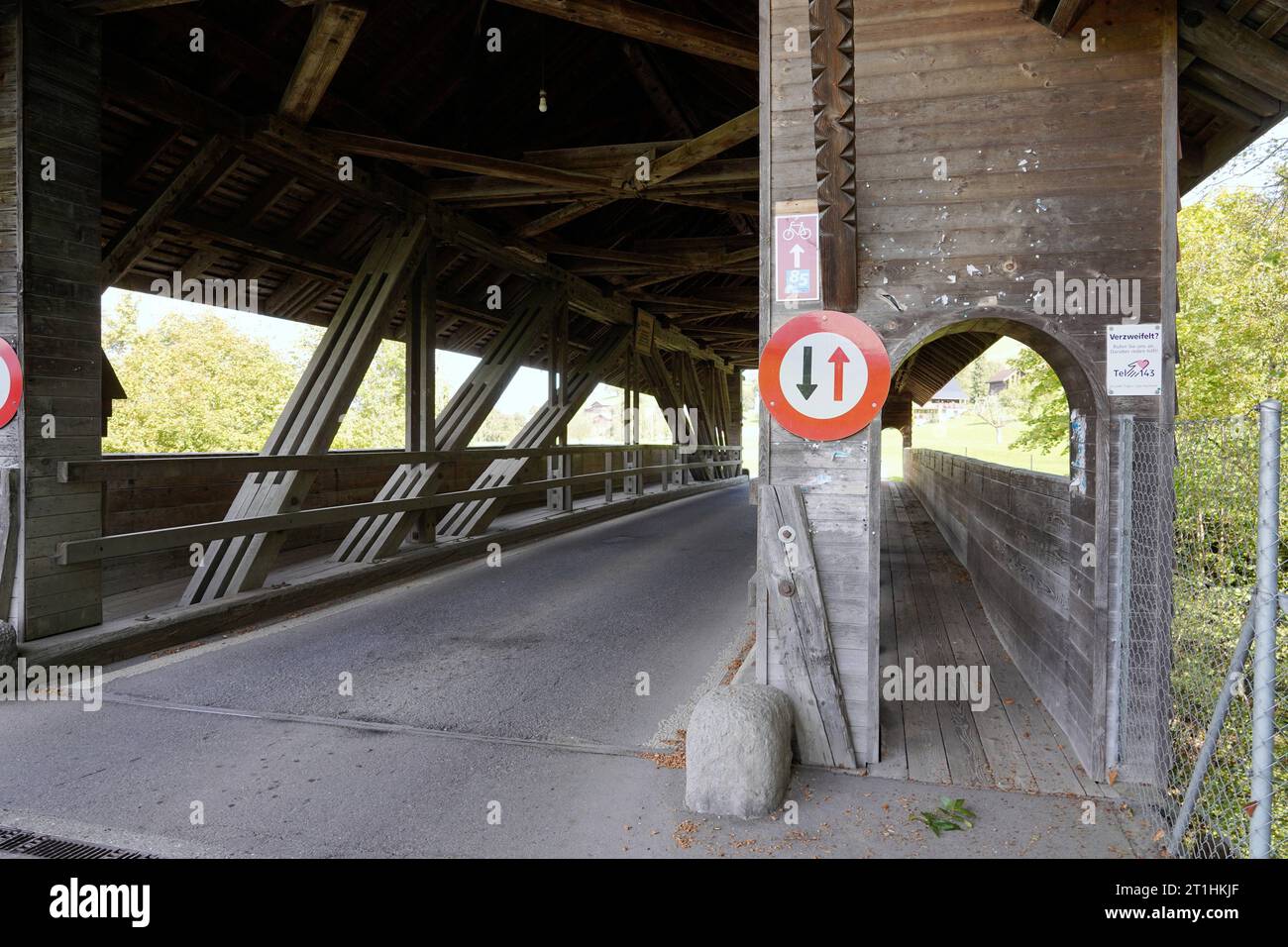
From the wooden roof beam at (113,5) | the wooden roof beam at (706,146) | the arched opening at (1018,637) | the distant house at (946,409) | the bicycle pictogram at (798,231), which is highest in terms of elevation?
the distant house at (946,409)

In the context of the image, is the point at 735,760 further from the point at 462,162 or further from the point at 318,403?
the point at 462,162

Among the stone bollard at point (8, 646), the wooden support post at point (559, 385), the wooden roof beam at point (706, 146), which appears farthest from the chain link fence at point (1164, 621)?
the wooden support post at point (559, 385)

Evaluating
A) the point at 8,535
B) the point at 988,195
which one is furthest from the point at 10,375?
the point at 988,195

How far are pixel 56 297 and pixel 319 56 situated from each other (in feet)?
8.69

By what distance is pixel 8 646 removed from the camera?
4406mm

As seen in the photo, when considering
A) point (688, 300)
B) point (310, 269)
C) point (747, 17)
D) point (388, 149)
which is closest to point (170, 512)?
point (310, 269)

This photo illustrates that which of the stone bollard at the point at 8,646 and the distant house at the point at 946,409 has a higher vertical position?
the distant house at the point at 946,409

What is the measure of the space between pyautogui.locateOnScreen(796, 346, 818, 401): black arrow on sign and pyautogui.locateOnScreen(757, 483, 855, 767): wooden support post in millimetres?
455

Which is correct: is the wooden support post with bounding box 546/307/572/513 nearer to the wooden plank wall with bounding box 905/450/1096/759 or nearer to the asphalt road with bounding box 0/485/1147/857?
the asphalt road with bounding box 0/485/1147/857

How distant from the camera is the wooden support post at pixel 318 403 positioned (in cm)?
620

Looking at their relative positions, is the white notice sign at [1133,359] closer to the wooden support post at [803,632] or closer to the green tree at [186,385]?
the wooden support post at [803,632]

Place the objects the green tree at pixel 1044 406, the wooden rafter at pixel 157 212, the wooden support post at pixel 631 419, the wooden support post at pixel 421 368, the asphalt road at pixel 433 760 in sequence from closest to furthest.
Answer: the asphalt road at pixel 433 760 → the wooden rafter at pixel 157 212 → the wooden support post at pixel 421 368 → the wooden support post at pixel 631 419 → the green tree at pixel 1044 406

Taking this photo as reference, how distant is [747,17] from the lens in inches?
267

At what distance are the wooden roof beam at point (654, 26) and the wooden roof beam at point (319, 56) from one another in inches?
46.7
